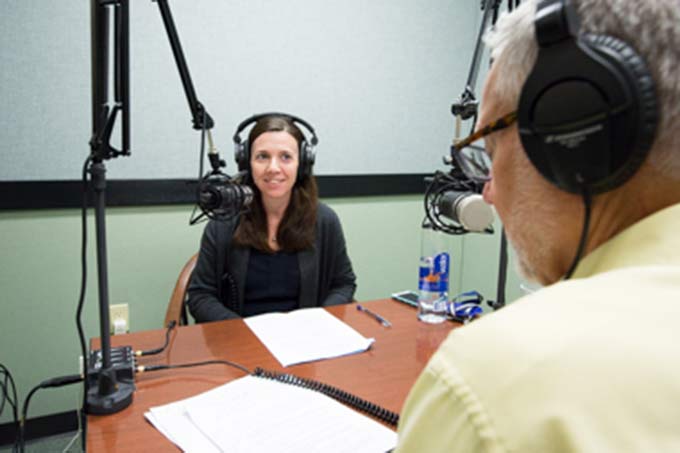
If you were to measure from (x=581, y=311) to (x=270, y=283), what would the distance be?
4.99 ft

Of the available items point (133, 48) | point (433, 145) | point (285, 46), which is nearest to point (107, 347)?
point (133, 48)

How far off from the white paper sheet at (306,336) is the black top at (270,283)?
13.9 inches

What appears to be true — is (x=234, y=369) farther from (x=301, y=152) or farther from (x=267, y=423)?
(x=301, y=152)

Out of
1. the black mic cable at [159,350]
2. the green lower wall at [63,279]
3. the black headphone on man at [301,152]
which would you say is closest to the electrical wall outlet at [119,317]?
the green lower wall at [63,279]

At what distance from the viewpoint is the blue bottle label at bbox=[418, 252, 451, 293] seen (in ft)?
4.51

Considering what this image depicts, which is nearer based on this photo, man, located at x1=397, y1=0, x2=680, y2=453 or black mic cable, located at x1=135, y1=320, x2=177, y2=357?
man, located at x1=397, y1=0, x2=680, y2=453

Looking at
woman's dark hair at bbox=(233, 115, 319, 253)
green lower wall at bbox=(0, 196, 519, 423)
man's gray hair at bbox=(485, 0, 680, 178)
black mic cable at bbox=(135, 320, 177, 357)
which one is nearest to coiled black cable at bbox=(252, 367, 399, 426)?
black mic cable at bbox=(135, 320, 177, 357)

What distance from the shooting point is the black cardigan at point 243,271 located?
5.52ft

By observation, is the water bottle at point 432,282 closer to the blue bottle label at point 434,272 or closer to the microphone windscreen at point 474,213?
the blue bottle label at point 434,272

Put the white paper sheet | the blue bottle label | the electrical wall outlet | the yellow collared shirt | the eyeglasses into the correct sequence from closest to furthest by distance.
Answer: the yellow collared shirt < the eyeglasses < the white paper sheet < the blue bottle label < the electrical wall outlet

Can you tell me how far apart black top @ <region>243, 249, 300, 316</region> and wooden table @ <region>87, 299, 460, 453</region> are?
1.29 feet

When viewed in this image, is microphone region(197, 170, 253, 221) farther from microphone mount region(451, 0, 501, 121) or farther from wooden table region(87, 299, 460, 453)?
microphone mount region(451, 0, 501, 121)

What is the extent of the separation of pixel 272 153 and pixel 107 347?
998 millimetres

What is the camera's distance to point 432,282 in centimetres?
141
